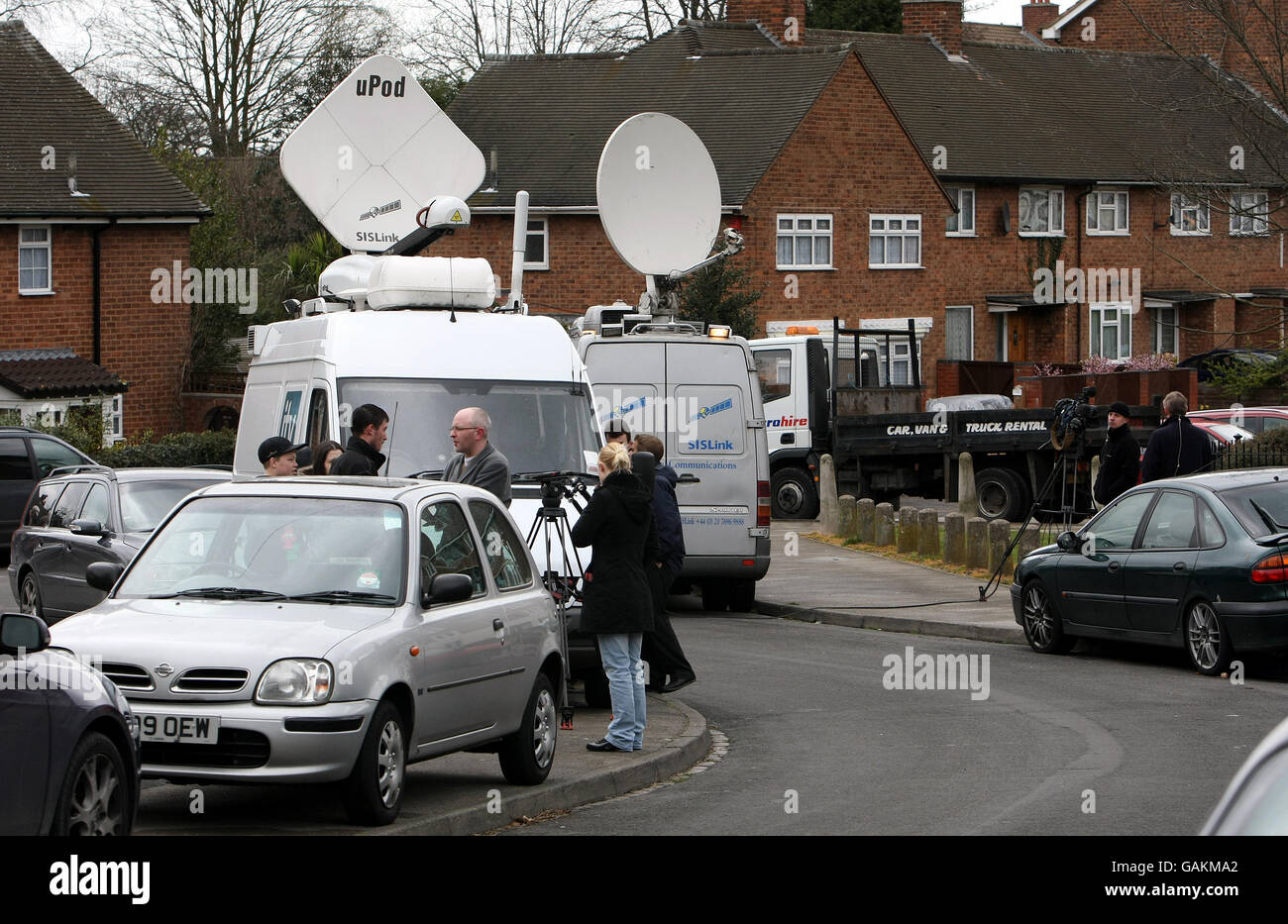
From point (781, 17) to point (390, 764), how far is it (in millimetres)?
44210

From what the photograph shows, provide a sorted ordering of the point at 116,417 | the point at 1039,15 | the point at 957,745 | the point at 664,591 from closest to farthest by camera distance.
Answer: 1. the point at 957,745
2. the point at 664,591
3. the point at 116,417
4. the point at 1039,15

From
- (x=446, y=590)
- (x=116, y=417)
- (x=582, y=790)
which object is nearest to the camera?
(x=446, y=590)

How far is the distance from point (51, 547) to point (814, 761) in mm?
8400

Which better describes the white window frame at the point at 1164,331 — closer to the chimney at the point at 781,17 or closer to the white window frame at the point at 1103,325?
the white window frame at the point at 1103,325

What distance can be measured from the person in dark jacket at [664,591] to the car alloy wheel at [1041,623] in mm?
4336

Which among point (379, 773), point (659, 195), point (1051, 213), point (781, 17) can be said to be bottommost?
point (379, 773)

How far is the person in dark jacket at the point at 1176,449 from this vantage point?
684 inches

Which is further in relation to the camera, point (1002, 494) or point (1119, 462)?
point (1002, 494)

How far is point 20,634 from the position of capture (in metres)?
6.08

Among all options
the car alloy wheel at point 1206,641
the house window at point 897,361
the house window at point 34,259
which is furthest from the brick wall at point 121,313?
the car alloy wheel at point 1206,641

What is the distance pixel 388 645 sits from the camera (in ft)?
25.4

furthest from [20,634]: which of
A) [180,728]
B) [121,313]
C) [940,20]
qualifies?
[940,20]

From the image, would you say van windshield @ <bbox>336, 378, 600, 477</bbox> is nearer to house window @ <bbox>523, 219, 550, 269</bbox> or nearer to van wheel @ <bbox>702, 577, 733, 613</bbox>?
van wheel @ <bbox>702, 577, 733, 613</bbox>

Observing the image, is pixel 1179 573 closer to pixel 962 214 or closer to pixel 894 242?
pixel 894 242
